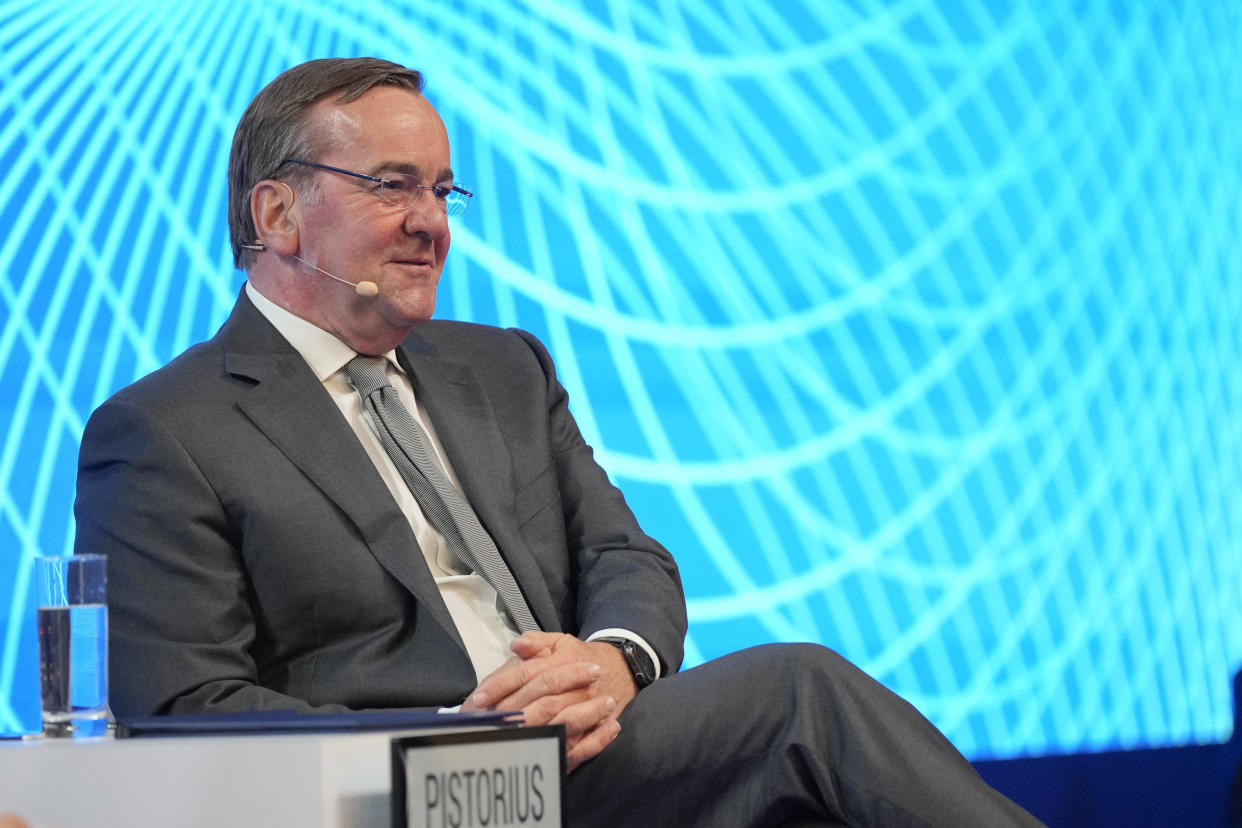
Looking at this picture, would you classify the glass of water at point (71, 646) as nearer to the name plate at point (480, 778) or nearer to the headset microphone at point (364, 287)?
the name plate at point (480, 778)

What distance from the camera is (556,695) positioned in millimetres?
1790

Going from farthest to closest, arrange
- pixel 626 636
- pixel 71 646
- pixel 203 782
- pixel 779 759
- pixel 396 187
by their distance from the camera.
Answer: pixel 396 187
pixel 626 636
pixel 779 759
pixel 71 646
pixel 203 782

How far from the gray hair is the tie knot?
0.91 feet

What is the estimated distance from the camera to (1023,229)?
12.4ft

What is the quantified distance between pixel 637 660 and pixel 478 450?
470 mm

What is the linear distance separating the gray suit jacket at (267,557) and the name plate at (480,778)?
565 millimetres

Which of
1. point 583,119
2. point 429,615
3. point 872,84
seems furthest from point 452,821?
point 872,84

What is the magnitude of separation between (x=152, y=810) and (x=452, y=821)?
27 cm

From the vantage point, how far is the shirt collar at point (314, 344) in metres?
2.24

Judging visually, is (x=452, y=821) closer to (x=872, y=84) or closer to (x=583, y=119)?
(x=583, y=119)

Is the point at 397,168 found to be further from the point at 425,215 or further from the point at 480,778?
the point at 480,778

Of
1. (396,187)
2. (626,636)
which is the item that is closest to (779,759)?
(626,636)

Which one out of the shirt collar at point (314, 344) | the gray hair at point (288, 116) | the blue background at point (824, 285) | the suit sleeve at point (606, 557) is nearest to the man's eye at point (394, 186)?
the gray hair at point (288, 116)

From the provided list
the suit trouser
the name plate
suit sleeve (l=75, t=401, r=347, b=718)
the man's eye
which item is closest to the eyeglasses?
the man's eye
